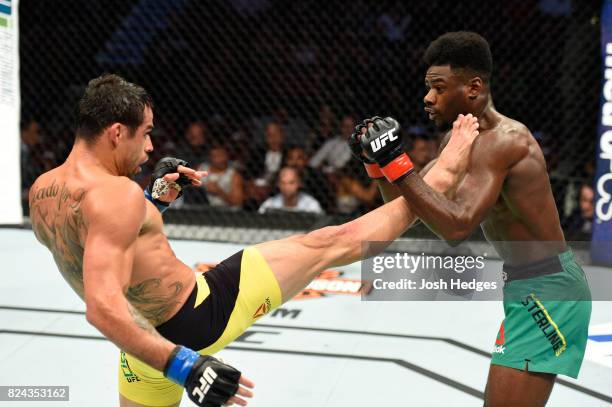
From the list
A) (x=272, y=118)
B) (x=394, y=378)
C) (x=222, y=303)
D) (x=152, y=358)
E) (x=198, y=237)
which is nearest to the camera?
(x=152, y=358)

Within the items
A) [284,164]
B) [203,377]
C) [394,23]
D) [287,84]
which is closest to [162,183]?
[203,377]

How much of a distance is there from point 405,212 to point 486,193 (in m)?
0.36

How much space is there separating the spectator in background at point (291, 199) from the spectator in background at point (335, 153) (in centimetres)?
30

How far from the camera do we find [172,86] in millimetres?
6520

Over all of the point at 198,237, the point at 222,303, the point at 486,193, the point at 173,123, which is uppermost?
the point at 486,193

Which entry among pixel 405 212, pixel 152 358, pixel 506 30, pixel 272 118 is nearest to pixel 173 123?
pixel 272 118

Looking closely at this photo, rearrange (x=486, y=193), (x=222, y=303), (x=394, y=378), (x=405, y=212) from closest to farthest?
(x=486, y=193)
(x=222, y=303)
(x=405, y=212)
(x=394, y=378)

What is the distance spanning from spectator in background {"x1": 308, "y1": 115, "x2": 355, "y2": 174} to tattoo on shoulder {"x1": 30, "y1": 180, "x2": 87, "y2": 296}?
381cm

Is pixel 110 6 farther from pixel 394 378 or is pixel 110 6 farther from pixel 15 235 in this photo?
pixel 394 378

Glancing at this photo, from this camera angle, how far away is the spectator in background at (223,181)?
5.72 m

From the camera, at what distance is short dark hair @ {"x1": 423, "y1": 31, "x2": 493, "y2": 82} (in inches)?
82.3

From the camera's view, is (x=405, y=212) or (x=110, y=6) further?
(x=110, y=6)

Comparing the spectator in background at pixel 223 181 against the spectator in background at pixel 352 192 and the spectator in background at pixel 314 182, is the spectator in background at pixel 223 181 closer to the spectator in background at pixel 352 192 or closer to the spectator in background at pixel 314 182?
the spectator in background at pixel 314 182
